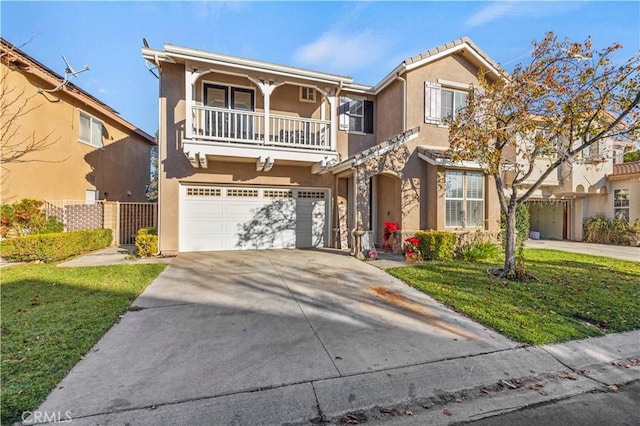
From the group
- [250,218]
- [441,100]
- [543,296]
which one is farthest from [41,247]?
[441,100]

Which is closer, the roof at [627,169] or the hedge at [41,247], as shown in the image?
the hedge at [41,247]

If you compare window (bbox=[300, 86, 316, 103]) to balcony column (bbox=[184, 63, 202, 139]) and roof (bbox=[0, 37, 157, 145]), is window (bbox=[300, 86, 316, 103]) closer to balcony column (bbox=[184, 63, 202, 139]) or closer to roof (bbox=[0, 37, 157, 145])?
balcony column (bbox=[184, 63, 202, 139])

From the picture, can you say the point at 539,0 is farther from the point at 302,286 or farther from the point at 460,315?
the point at 302,286

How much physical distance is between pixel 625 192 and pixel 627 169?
1282 millimetres

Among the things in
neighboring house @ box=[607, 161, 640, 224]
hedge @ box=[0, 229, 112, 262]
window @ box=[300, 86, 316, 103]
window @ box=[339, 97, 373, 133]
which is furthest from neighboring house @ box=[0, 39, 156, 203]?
neighboring house @ box=[607, 161, 640, 224]

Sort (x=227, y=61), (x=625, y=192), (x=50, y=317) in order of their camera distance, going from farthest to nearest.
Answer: (x=625, y=192)
(x=227, y=61)
(x=50, y=317)

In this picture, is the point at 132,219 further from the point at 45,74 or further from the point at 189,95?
the point at 189,95

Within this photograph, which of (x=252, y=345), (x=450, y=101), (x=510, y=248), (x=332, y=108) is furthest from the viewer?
(x=450, y=101)

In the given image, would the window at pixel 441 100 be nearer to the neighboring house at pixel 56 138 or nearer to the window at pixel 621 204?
the window at pixel 621 204

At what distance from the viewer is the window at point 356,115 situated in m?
12.4

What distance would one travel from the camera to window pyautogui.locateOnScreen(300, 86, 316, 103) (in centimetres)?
1184

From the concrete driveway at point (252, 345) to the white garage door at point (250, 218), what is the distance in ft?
14.2

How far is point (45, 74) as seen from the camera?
427 inches

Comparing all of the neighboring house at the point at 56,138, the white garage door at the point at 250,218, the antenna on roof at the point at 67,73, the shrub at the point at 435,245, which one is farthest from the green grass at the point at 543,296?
the antenna on roof at the point at 67,73
